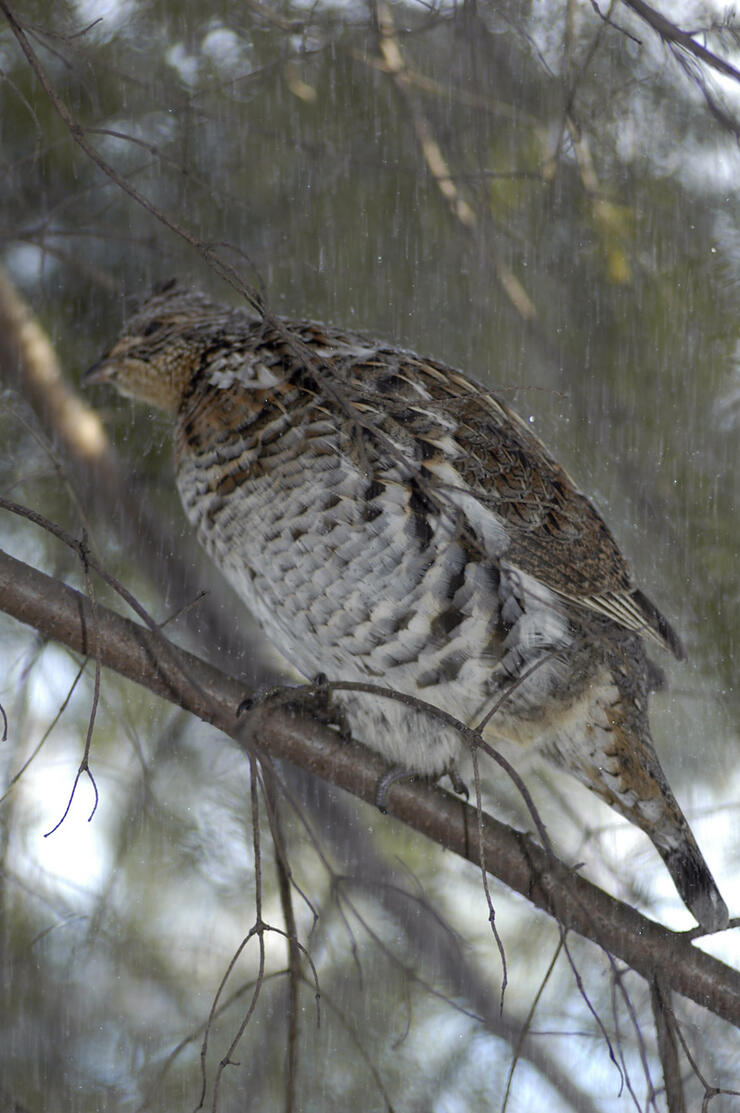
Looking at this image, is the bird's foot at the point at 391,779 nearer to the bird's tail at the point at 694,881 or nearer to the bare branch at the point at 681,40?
the bird's tail at the point at 694,881

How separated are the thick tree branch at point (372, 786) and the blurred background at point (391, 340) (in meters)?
0.67

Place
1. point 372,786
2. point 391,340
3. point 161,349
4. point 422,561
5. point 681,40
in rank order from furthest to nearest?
point 391,340
point 161,349
point 372,786
point 422,561
point 681,40

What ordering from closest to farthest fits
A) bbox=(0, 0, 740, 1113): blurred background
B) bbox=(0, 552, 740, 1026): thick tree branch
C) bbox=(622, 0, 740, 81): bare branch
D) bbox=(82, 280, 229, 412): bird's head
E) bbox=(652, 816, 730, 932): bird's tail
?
bbox=(622, 0, 740, 81): bare branch
bbox=(0, 552, 740, 1026): thick tree branch
bbox=(652, 816, 730, 932): bird's tail
bbox=(82, 280, 229, 412): bird's head
bbox=(0, 0, 740, 1113): blurred background

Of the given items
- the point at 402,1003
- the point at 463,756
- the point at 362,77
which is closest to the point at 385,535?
the point at 463,756

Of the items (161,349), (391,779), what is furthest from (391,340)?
(391,779)

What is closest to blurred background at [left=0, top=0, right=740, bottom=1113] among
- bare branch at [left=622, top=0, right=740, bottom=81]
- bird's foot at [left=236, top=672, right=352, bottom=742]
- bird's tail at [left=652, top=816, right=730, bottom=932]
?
bird's tail at [left=652, top=816, right=730, bottom=932]

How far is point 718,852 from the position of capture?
2.75 metres

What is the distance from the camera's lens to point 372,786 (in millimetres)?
1979

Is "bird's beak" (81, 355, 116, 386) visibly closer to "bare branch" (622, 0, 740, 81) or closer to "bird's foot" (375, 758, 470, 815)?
"bird's foot" (375, 758, 470, 815)

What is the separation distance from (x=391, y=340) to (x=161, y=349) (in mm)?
642

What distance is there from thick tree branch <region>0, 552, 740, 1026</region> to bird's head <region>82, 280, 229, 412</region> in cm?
60

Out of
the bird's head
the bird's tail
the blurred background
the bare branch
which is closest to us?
the bare branch

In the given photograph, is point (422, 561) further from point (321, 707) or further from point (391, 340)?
point (391, 340)

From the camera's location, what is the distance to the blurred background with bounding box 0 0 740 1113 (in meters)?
2.55
